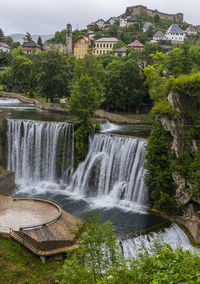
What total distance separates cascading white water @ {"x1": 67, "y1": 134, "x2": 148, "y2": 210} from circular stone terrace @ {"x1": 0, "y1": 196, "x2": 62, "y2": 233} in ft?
20.7

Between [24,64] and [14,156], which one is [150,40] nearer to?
[24,64]

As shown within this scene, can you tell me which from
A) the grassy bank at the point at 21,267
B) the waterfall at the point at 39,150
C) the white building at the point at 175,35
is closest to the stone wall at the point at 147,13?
the white building at the point at 175,35

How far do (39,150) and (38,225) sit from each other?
13.4 metres

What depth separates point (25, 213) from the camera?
66.5ft

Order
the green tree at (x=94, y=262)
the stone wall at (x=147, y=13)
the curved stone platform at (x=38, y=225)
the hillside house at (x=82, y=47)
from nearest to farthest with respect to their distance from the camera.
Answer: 1. the green tree at (x=94, y=262)
2. the curved stone platform at (x=38, y=225)
3. the hillside house at (x=82, y=47)
4. the stone wall at (x=147, y=13)

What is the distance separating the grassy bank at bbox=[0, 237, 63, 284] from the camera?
15.2m

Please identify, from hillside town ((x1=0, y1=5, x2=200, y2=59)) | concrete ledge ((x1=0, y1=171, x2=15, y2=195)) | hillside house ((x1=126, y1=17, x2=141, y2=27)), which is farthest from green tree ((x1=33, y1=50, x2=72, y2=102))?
hillside house ((x1=126, y1=17, x2=141, y2=27))

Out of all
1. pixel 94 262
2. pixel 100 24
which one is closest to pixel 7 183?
pixel 94 262

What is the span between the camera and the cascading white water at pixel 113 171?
2562 cm

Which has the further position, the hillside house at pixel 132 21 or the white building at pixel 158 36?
the hillside house at pixel 132 21

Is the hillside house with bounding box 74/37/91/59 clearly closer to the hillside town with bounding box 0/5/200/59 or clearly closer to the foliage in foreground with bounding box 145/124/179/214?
the hillside town with bounding box 0/5/200/59

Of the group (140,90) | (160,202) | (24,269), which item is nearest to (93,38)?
(140,90)

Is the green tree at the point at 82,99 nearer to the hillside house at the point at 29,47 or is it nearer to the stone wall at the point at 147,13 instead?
the hillside house at the point at 29,47

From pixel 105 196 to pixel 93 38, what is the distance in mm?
82953
